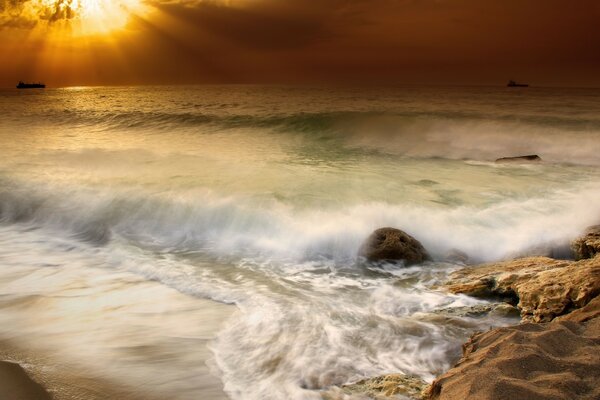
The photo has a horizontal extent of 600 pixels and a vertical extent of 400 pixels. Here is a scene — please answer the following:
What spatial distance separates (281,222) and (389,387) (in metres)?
4.97

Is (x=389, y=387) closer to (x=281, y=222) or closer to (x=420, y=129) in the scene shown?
(x=281, y=222)

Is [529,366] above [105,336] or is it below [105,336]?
above

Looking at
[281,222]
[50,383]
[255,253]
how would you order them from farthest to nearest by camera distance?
1. [281,222]
2. [255,253]
3. [50,383]

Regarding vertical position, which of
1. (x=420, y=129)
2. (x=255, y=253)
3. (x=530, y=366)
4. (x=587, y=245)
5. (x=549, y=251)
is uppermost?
(x=420, y=129)

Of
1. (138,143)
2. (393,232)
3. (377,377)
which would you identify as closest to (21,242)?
(393,232)

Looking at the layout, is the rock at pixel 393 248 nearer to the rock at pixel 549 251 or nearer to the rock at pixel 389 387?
the rock at pixel 549 251

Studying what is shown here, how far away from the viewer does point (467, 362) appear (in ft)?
8.62

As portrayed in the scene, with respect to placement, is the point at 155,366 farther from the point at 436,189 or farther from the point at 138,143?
the point at 138,143

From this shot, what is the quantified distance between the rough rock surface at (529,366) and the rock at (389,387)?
365 millimetres

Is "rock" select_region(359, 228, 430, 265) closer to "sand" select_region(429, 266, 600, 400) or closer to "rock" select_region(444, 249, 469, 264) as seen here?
"rock" select_region(444, 249, 469, 264)

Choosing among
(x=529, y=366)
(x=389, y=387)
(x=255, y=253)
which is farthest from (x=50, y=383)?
(x=255, y=253)

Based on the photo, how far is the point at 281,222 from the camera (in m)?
7.79

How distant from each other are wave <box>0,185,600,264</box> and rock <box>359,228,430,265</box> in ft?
0.92

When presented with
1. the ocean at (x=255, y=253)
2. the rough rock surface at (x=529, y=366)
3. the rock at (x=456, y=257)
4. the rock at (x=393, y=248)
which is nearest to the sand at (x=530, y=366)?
the rough rock surface at (x=529, y=366)
